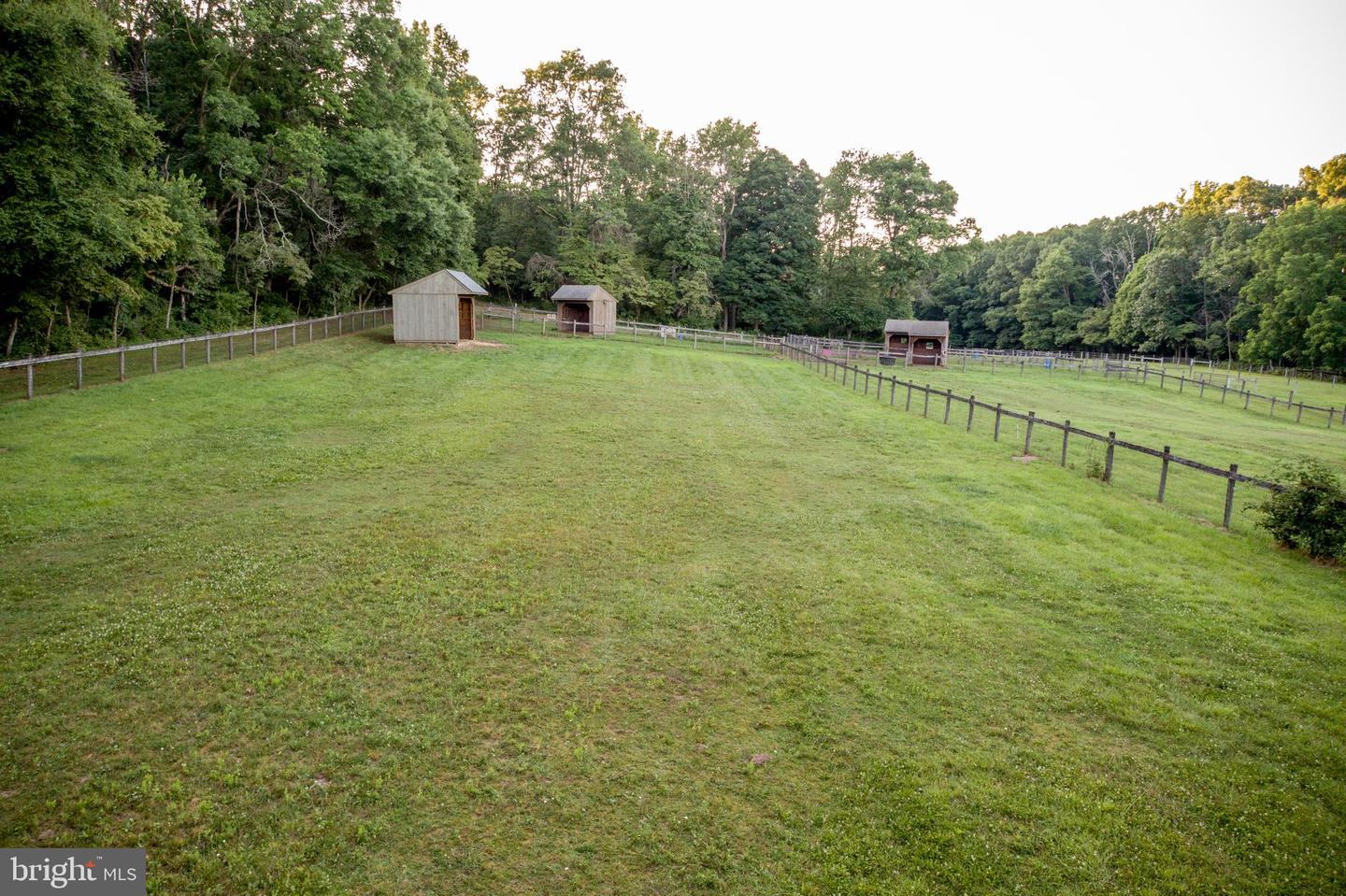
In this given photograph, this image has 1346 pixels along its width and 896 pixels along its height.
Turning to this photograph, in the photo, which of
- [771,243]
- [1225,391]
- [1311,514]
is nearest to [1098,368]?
[1225,391]

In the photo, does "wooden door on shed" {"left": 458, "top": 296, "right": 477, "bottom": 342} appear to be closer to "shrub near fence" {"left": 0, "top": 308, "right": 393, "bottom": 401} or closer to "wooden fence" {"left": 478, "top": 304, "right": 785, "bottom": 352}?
"shrub near fence" {"left": 0, "top": 308, "right": 393, "bottom": 401}

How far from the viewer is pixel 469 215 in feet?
126

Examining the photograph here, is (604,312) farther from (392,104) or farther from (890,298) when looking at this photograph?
(890,298)

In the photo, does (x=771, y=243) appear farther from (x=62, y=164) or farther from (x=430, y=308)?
(x=62, y=164)

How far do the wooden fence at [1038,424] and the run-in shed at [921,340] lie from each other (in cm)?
914

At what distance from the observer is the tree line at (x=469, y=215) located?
19.1m

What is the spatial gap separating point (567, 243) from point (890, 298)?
33.9 metres

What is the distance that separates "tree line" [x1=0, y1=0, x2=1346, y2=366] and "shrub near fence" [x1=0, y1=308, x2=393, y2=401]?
1.44 m

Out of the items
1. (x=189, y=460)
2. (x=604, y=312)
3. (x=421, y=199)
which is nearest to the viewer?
(x=189, y=460)

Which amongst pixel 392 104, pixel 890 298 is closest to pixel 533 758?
pixel 392 104

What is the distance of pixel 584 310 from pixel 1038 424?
29.4 meters

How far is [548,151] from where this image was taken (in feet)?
180

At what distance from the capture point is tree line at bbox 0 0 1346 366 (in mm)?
19062

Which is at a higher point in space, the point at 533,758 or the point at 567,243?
the point at 567,243
